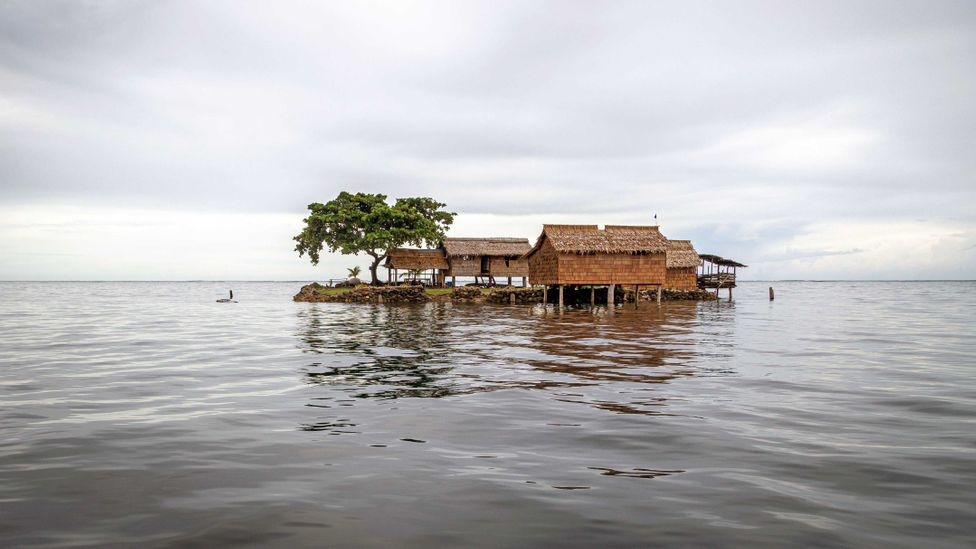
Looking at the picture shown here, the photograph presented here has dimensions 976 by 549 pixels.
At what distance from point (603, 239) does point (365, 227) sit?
76.3ft

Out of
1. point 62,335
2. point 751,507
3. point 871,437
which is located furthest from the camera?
point 62,335

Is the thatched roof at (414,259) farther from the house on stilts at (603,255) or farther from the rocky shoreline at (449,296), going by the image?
the house on stilts at (603,255)

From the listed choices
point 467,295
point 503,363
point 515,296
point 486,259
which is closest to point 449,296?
point 467,295

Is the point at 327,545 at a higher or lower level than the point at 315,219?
lower

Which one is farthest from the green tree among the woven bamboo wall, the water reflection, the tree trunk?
the water reflection

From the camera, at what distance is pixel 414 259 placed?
5969 cm

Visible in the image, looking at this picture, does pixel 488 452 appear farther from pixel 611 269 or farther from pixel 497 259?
pixel 497 259

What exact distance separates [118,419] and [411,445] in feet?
15.6

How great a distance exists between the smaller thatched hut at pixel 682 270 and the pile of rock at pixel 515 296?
14332 mm

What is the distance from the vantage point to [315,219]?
54812mm

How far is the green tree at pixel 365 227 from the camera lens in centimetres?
5410

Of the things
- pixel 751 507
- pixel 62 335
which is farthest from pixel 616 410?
pixel 62 335

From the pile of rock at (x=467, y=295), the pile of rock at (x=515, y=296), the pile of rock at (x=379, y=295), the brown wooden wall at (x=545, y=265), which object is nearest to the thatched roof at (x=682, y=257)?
the pile of rock at (x=515, y=296)

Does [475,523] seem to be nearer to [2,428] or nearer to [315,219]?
[2,428]
